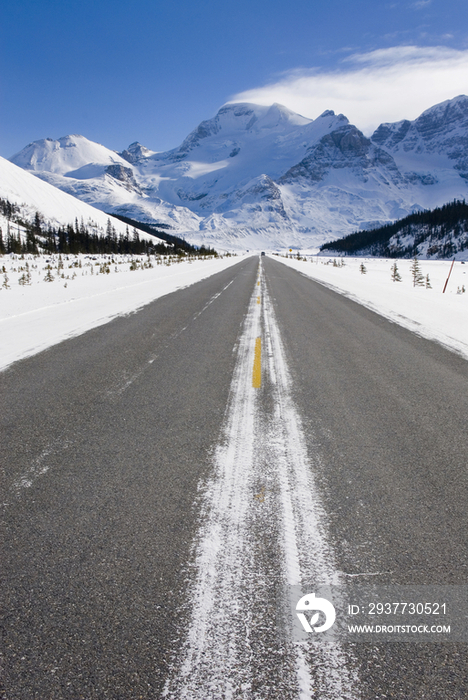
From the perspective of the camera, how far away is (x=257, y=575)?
2102 millimetres

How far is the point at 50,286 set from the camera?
16.1 meters

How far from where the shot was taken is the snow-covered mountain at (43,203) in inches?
4286

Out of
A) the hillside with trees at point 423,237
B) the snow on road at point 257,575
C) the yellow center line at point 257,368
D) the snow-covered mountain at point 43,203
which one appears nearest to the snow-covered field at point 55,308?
the yellow center line at point 257,368

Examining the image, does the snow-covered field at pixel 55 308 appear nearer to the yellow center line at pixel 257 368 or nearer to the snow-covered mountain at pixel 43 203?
the yellow center line at pixel 257 368

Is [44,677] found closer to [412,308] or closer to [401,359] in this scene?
[401,359]

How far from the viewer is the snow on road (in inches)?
61.9

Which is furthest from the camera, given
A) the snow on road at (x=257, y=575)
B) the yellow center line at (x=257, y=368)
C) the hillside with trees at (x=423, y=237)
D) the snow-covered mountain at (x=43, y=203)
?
the snow-covered mountain at (x=43, y=203)

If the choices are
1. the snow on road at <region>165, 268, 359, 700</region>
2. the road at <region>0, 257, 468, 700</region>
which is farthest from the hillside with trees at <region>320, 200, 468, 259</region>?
the snow on road at <region>165, 268, 359, 700</region>

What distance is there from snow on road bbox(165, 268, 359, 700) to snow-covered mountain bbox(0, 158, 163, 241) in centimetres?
10965

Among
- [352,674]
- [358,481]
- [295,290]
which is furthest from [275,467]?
[295,290]

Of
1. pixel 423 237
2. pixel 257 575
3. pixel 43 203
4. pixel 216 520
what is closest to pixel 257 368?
pixel 216 520

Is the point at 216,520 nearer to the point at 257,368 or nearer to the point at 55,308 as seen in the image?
the point at 257,368

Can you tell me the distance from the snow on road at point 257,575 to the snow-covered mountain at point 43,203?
4317 inches

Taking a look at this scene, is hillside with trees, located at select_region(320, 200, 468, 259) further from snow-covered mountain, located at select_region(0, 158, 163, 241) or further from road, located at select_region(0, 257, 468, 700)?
road, located at select_region(0, 257, 468, 700)
